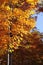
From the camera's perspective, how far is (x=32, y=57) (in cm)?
4753

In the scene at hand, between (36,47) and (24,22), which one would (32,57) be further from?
(24,22)

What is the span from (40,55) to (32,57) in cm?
143

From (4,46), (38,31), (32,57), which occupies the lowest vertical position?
(4,46)

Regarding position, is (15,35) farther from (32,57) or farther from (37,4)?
(32,57)

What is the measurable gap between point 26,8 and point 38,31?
23997mm

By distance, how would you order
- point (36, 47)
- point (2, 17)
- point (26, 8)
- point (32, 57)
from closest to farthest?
point (2, 17) → point (26, 8) → point (36, 47) → point (32, 57)

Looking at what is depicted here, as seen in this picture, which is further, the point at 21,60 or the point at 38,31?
the point at 21,60

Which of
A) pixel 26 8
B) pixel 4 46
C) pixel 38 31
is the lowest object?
pixel 4 46

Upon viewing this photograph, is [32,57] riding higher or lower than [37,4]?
higher

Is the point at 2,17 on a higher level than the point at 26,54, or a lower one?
lower

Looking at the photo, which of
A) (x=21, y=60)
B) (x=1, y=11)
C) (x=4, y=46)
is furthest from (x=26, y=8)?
(x=21, y=60)

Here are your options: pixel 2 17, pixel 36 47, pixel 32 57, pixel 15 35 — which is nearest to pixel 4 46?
pixel 15 35

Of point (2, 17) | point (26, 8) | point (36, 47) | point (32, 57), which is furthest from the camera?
point (32, 57)

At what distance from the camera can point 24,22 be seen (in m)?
22.7
